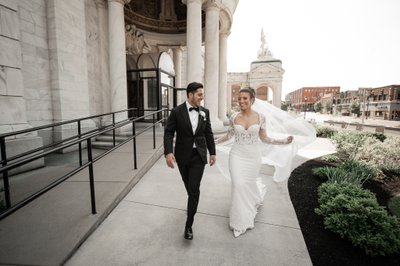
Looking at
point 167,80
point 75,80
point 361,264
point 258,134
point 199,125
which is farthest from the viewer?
point 167,80

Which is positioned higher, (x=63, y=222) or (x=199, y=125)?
(x=199, y=125)

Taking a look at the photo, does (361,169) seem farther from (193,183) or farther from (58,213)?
(58,213)

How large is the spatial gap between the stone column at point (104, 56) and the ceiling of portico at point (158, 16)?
4728 mm

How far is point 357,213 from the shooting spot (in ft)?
9.43

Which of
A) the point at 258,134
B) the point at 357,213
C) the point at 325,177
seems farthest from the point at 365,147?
the point at 258,134

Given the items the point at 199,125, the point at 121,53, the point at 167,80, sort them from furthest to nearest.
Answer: the point at 167,80
the point at 121,53
the point at 199,125

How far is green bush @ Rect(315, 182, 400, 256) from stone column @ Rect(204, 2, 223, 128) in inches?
309

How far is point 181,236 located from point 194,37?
359 inches

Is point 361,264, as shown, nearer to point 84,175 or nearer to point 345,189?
point 345,189

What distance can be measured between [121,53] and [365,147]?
987cm

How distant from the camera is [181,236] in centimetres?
283

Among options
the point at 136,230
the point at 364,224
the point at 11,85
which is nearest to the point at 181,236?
the point at 136,230

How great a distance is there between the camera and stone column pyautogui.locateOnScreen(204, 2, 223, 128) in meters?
10.7

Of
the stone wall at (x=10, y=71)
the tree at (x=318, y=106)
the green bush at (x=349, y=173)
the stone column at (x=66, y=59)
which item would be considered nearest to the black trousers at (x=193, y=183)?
the green bush at (x=349, y=173)
